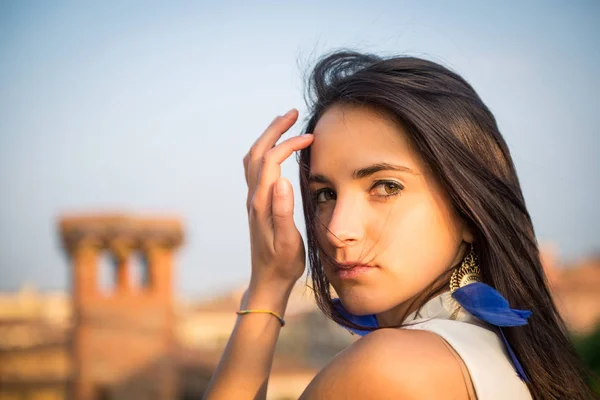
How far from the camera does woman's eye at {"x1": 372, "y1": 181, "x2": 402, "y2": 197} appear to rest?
62.3 inches

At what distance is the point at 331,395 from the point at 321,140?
2.06ft

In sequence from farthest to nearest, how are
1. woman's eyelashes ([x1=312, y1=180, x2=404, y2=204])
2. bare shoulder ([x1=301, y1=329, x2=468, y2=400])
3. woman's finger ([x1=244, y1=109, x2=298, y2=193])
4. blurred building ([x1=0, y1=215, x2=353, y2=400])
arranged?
blurred building ([x1=0, y1=215, x2=353, y2=400])
woman's finger ([x1=244, y1=109, x2=298, y2=193])
woman's eyelashes ([x1=312, y1=180, x2=404, y2=204])
bare shoulder ([x1=301, y1=329, x2=468, y2=400])

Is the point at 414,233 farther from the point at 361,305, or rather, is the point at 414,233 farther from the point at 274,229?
the point at 274,229

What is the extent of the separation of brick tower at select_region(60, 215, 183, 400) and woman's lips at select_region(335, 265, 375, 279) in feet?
31.1

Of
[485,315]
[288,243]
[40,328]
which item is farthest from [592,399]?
[40,328]

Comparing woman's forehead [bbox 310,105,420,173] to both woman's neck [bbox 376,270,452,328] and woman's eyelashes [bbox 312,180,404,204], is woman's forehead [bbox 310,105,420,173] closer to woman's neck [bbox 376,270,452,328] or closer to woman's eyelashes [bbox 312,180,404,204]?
woman's eyelashes [bbox 312,180,404,204]

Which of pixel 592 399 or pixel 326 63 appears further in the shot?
pixel 326 63

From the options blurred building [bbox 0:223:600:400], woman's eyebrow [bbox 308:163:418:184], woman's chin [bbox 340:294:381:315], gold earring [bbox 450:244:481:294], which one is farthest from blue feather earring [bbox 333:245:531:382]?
blurred building [bbox 0:223:600:400]

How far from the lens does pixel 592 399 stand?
5.65 feet

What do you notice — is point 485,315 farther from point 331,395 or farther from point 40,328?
point 40,328

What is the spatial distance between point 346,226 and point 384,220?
84 mm

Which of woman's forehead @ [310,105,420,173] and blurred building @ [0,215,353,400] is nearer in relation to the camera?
woman's forehead @ [310,105,420,173]

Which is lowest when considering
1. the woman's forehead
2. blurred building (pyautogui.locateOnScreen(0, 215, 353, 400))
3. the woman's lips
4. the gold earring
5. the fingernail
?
blurred building (pyautogui.locateOnScreen(0, 215, 353, 400))

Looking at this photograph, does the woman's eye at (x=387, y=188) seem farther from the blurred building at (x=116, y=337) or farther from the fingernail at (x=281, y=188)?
the blurred building at (x=116, y=337)
